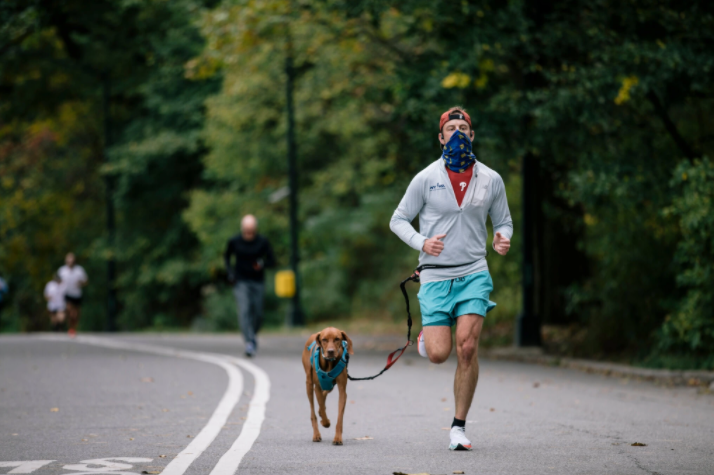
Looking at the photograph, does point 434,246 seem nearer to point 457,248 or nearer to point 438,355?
point 457,248

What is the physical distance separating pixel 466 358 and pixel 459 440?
1.72 ft

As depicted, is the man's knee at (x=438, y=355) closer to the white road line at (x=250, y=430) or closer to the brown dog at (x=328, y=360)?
the brown dog at (x=328, y=360)

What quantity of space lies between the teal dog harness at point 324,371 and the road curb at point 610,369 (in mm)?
6047

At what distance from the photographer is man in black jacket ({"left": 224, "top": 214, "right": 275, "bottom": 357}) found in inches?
607

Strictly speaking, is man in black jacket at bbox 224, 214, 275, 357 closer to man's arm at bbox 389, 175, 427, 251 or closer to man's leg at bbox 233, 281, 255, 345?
man's leg at bbox 233, 281, 255, 345

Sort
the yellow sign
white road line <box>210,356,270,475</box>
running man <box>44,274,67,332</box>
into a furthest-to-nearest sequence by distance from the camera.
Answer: running man <box>44,274,67,332</box> < the yellow sign < white road line <box>210,356,270,475</box>

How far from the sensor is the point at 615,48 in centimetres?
1330

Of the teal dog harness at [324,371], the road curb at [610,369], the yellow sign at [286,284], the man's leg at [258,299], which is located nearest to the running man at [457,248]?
the teal dog harness at [324,371]

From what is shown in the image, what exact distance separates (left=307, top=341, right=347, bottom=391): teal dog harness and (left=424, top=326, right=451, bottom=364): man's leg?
1.86 ft

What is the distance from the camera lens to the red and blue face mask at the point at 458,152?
6.69 metres

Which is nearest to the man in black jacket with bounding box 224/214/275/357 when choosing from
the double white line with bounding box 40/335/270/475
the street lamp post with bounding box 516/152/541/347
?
the double white line with bounding box 40/335/270/475

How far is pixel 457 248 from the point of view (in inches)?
263

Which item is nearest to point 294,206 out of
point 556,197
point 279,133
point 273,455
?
point 279,133

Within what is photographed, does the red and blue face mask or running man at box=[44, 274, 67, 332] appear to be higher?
the red and blue face mask
